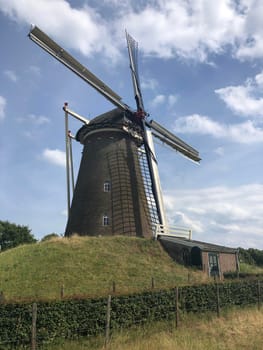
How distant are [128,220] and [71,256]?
551 cm

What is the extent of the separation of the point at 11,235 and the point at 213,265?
141 ft

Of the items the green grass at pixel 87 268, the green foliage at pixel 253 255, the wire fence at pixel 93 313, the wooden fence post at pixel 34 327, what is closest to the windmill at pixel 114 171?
the green grass at pixel 87 268

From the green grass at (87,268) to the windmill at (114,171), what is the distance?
200 centimetres

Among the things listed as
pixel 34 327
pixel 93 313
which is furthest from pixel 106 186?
pixel 34 327

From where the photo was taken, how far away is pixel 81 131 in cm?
2878

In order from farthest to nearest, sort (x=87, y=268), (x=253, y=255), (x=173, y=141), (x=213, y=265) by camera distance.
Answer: (x=253, y=255) → (x=173, y=141) → (x=213, y=265) → (x=87, y=268)

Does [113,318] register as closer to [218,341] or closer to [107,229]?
[218,341]

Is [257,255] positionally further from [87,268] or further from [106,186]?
[87,268]

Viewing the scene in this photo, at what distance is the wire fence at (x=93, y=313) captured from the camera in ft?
26.4

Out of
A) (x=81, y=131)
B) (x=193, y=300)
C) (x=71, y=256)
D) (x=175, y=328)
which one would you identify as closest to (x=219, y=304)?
(x=193, y=300)

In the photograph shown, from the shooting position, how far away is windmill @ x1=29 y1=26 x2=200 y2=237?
81.8 feet

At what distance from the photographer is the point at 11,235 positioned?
193 feet

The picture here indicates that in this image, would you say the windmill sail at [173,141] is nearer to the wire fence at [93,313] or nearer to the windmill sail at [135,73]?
the windmill sail at [135,73]

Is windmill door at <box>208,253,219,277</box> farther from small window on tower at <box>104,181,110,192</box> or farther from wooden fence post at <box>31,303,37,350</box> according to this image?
wooden fence post at <box>31,303,37,350</box>
